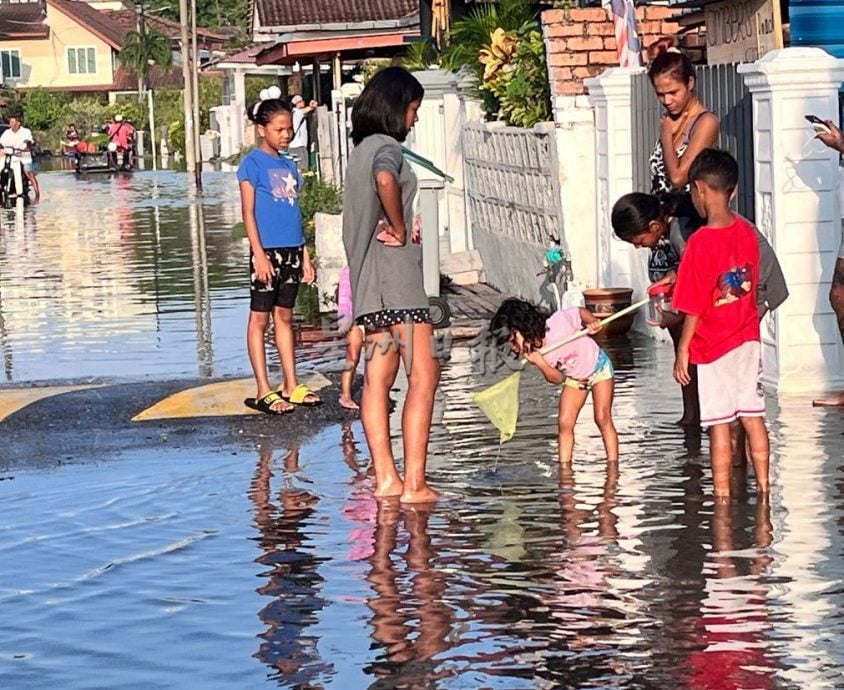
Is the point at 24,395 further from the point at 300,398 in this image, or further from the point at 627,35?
the point at 627,35

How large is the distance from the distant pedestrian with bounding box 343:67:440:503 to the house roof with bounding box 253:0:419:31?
2938 centimetres

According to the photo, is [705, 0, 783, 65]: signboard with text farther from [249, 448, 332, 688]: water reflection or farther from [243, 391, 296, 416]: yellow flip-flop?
[249, 448, 332, 688]: water reflection

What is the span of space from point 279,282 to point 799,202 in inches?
111

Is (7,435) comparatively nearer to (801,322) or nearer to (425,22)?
(801,322)

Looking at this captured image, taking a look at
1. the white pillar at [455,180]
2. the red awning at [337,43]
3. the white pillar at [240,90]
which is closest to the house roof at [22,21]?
the white pillar at [240,90]

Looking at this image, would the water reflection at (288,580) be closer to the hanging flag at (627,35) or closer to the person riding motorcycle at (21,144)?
the hanging flag at (627,35)

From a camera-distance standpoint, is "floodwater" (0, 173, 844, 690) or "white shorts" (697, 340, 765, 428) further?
"white shorts" (697, 340, 765, 428)

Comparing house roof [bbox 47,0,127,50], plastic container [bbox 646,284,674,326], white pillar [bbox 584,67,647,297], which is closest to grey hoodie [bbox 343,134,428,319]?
plastic container [bbox 646,284,674,326]

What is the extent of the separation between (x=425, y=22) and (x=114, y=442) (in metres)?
21.8

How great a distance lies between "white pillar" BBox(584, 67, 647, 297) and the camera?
13.1m

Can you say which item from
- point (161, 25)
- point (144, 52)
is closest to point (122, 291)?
point (144, 52)

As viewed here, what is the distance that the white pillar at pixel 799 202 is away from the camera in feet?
32.7

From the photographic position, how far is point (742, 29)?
15195 mm

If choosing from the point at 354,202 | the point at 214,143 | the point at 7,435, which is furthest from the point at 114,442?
the point at 214,143
